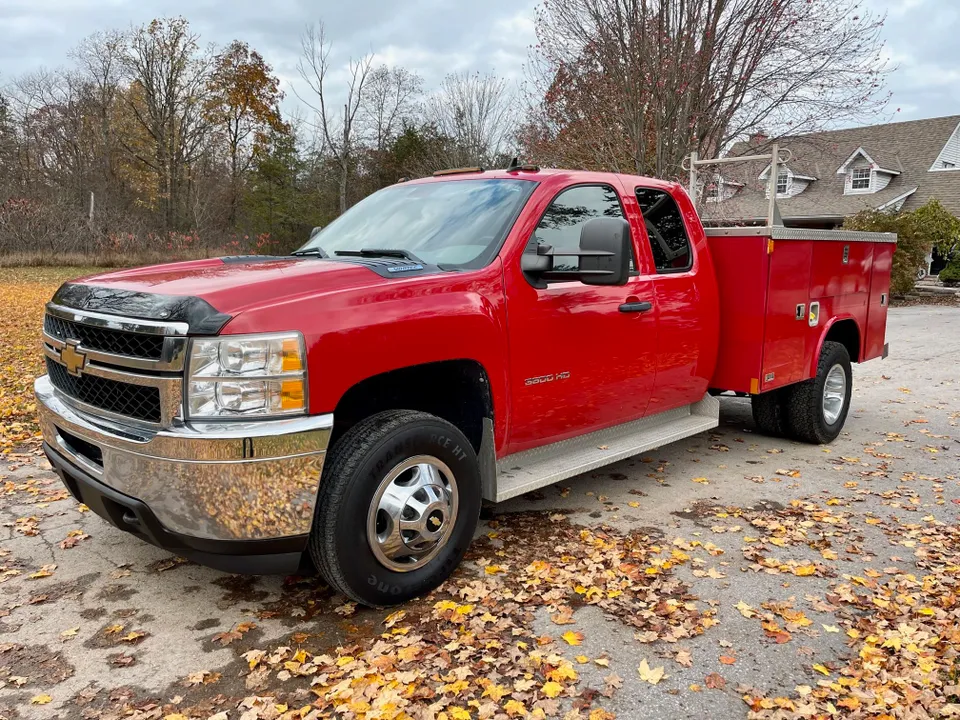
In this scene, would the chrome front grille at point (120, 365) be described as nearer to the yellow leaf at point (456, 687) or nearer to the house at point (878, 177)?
the yellow leaf at point (456, 687)

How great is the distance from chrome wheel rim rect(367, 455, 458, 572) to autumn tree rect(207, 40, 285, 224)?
41.1m

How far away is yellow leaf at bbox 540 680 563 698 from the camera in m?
2.79

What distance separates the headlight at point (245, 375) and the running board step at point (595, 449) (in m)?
1.36

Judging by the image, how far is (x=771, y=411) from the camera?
6301 millimetres

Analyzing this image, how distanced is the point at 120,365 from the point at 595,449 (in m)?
2.63

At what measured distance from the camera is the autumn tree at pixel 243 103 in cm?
4150

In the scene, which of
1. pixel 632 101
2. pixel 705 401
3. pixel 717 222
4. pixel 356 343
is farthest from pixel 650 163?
pixel 356 343

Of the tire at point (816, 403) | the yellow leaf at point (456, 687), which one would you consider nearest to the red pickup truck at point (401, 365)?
the yellow leaf at point (456, 687)

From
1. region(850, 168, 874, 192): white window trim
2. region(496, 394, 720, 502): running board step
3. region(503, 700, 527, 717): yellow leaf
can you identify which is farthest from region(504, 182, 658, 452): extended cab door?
region(850, 168, 874, 192): white window trim

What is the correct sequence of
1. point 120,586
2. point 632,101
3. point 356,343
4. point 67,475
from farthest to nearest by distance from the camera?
1. point 632,101
2. point 120,586
3. point 67,475
4. point 356,343

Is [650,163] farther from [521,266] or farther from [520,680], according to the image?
[520,680]

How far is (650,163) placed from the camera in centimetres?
1520

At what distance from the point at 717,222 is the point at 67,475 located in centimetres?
630

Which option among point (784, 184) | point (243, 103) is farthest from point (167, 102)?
point (784, 184)
